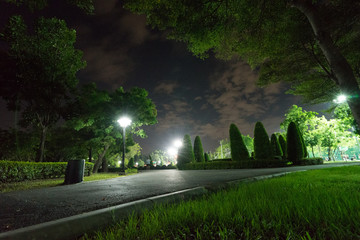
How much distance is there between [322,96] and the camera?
9781 millimetres

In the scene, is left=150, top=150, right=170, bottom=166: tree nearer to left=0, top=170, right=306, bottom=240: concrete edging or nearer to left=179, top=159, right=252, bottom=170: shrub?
left=179, top=159, right=252, bottom=170: shrub

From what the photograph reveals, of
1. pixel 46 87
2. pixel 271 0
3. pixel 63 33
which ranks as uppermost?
pixel 63 33

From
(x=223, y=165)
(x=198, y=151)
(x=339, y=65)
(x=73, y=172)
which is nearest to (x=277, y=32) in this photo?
(x=339, y=65)

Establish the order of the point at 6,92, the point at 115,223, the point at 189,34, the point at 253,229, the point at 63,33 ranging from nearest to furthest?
1. the point at 253,229
2. the point at 115,223
3. the point at 189,34
4. the point at 6,92
5. the point at 63,33

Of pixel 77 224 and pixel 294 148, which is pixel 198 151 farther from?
pixel 77 224

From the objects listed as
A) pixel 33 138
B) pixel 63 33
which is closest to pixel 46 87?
pixel 63 33

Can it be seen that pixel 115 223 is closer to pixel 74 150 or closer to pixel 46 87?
pixel 46 87

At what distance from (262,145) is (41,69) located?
24546 millimetres

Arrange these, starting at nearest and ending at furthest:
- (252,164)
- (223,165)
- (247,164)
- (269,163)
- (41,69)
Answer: (41,69)
(269,163)
(252,164)
(247,164)
(223,165)

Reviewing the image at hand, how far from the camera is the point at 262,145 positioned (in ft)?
63.0

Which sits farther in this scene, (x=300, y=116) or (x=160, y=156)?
(x=160, y=156)

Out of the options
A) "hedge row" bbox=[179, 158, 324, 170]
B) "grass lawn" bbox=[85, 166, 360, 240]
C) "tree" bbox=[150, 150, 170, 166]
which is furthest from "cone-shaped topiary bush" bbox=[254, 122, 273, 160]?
"tree" bbox=[150, 150, 170, 166]

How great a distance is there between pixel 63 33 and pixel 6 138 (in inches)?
637

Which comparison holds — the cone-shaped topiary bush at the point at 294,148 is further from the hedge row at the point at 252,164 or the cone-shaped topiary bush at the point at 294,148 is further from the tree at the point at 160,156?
the tree at the point at 160,156
